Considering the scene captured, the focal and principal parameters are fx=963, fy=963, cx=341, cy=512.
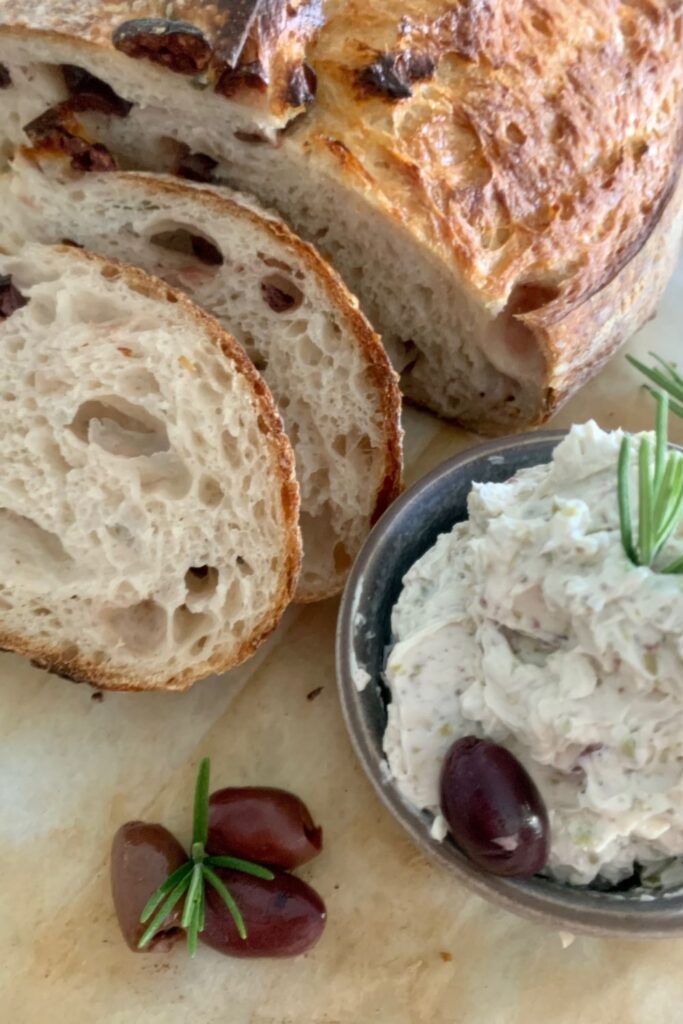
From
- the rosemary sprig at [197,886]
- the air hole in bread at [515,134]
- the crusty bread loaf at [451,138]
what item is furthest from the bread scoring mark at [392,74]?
the rosemary sprig at [197,886]

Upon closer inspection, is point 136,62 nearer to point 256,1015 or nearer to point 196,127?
point 196,127

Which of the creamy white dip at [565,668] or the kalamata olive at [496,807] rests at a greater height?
the creamy white dip at [565,668]

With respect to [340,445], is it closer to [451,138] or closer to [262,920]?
[451,138]

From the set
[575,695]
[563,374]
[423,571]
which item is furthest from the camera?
[563,374]

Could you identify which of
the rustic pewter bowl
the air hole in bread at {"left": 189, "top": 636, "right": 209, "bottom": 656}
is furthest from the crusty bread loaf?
the air hole in bread at {"left": 189, "top": 636, "right": 209, "bottom": 656}

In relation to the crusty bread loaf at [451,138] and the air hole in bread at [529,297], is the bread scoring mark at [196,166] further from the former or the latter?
the air hole in bread at [529,297]

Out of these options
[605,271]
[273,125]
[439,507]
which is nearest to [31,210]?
[273,125]

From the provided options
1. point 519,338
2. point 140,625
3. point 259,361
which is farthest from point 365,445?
point 140,625
